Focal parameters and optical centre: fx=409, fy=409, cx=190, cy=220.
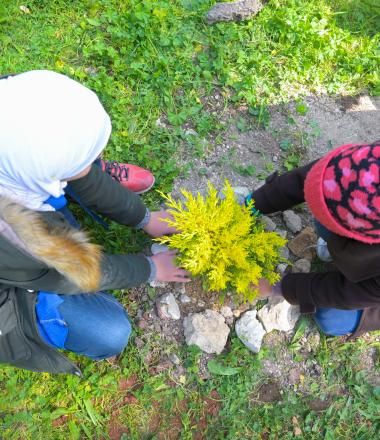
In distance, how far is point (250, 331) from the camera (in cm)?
249

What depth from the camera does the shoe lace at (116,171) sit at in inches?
103

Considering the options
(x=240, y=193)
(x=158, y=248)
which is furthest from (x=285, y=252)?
(x=158, y=248)

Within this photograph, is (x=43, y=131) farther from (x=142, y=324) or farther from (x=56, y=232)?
(x=142, y=324)

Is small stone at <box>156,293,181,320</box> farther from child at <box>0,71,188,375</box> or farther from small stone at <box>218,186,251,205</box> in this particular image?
small stone at <box>218,186,251,205</box>

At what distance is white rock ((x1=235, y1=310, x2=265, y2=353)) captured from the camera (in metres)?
2.48

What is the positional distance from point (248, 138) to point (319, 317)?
130 centimetres

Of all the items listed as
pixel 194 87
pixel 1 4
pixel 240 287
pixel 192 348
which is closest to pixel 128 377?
pixel 192 348

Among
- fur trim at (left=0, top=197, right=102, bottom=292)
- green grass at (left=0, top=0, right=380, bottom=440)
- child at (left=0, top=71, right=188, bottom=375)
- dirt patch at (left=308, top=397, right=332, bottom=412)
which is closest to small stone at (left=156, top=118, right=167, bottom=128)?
green grass at (left=0, top=0, right=380, bottom=440)

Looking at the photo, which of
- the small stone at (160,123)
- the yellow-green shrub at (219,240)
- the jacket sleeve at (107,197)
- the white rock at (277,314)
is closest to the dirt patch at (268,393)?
the white rock at (277,314)

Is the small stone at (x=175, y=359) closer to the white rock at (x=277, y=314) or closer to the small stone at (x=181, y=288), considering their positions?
the small stone at (x=181, y=288)

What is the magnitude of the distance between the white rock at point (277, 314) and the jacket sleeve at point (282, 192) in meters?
0.59

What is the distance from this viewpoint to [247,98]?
2.96 meters

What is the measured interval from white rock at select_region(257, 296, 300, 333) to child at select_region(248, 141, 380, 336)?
0.11 meters

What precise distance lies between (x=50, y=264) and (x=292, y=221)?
5.36 ft
